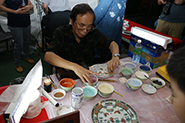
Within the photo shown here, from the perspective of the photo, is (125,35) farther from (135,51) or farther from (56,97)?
(56,97)

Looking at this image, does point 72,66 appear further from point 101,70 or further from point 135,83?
point 135,83

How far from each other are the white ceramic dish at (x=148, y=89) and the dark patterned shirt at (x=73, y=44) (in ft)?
2.64

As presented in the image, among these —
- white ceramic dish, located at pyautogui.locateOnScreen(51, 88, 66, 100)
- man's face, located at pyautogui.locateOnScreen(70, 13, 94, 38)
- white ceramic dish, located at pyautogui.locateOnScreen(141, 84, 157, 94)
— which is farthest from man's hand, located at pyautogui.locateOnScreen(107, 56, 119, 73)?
white ceramic dish, located at pyautogui.locateOnScreen(51, 88, 66, 100)

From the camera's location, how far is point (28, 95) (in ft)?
2.41

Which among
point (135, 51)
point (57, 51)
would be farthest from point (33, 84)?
point (135, 51)

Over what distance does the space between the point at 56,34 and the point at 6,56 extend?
2.35m

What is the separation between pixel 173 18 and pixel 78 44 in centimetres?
242

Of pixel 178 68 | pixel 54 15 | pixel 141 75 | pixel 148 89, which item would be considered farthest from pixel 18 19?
pixel 178 68

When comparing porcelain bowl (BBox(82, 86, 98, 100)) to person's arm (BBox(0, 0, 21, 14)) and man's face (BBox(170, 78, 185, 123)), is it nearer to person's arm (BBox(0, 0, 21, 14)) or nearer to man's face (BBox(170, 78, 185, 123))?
man's face (BBox(170, 78, 185, 123))

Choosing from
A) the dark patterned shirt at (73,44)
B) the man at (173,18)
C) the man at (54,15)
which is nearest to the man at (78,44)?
the dark patterned shirt at (73,44)

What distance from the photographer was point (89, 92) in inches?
43.6

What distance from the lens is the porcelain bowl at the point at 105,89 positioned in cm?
110

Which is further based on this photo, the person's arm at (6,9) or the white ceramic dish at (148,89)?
the person's arm at (6,9)

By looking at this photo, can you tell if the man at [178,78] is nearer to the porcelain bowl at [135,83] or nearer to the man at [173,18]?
the porcelain bowl at [135,83]
